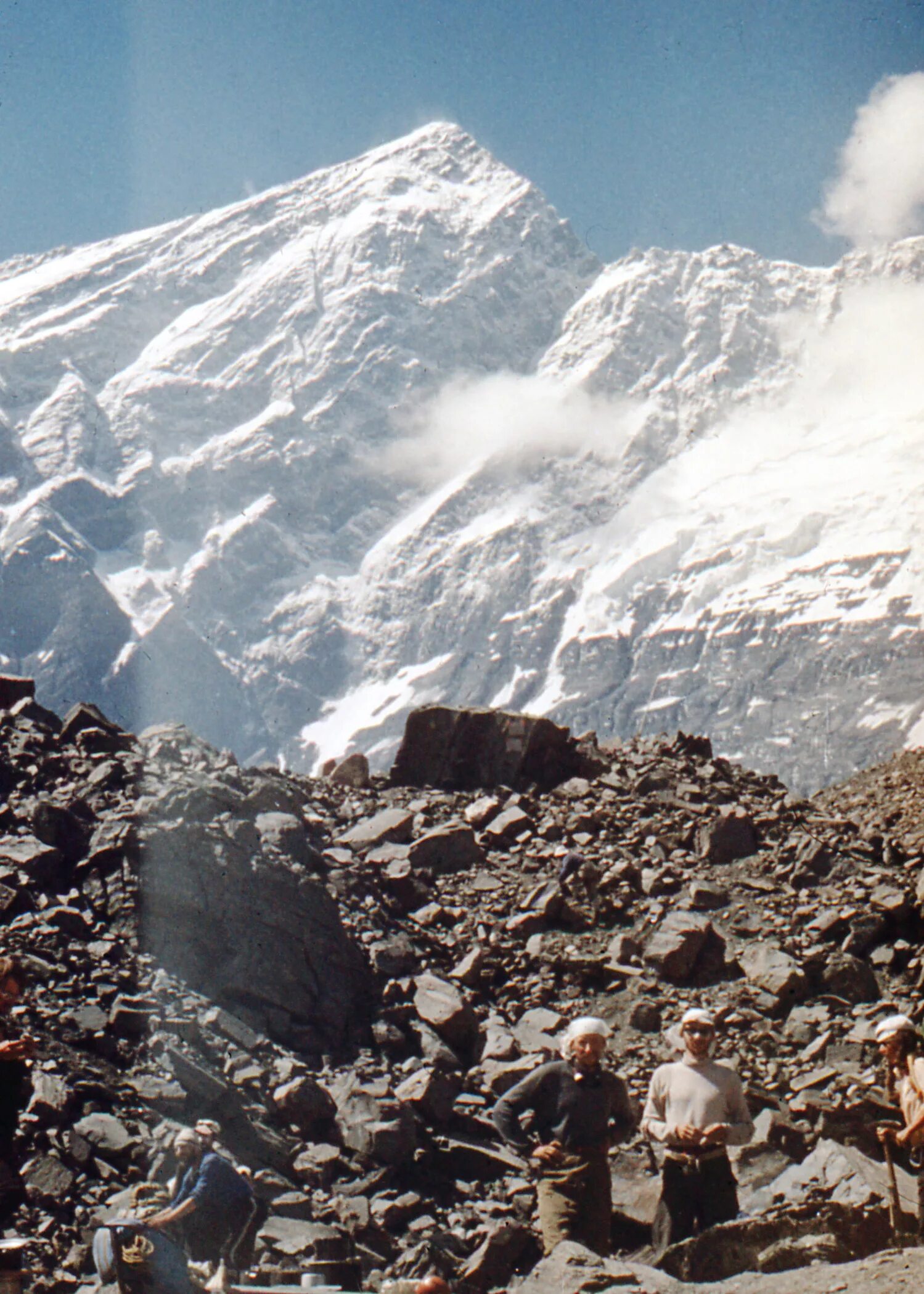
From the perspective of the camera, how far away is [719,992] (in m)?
18.3

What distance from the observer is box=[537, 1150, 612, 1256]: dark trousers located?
385 inches

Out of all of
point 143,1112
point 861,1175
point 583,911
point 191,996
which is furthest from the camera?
point 583,911

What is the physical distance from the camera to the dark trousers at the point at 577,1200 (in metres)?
9.78

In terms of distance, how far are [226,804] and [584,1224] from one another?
39.4 feet

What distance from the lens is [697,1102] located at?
9852 mm

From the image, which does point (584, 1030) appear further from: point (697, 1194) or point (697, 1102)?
point (697, 1194)

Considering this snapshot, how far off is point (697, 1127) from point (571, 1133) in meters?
0.97

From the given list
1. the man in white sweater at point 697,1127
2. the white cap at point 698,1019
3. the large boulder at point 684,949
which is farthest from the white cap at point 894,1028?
the large boulder at point 684,949

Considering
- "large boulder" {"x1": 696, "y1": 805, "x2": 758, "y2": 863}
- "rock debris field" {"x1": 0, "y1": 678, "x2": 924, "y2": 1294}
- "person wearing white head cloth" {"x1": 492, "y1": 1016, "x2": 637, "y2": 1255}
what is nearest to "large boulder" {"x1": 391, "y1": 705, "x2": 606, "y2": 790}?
"rock debris field" {"x1": 0, "y1": 678, "x2": 924, "y2": 1294}

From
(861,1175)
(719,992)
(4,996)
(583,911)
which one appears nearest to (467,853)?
(583,911)

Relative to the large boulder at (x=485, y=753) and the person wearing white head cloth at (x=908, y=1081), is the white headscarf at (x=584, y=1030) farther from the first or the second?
the large boulder at (x=485, y=753)

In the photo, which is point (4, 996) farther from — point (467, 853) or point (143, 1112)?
point (467, 853)

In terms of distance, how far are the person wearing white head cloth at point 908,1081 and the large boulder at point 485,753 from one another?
16.4m

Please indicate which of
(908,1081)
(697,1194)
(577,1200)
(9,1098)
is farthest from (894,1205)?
(9,1098)
